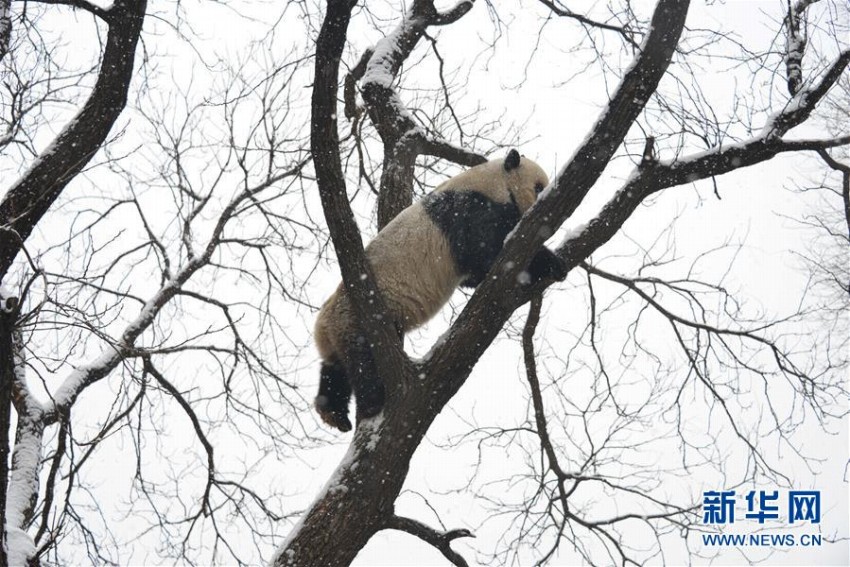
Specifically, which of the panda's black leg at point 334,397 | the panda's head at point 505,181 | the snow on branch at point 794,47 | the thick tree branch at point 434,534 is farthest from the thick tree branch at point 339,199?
the snow on branch at point 794,47

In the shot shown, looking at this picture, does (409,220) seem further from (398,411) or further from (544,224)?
(398,411)

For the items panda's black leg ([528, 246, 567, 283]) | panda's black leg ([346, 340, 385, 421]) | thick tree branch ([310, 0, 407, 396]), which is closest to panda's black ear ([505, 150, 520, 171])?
panda's black leg ([528, 246, 567, 283])

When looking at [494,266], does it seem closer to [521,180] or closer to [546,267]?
[546,267]

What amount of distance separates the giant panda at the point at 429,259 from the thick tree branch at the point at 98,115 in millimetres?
1914

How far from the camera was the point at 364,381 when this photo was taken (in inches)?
173

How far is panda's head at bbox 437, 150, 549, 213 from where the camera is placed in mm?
5668

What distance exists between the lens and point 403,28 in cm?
650

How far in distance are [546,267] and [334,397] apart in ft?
5.39

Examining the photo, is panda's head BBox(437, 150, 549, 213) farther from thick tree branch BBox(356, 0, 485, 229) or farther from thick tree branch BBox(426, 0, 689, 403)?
thick tree branch BBox(426, 0, 689, 403)

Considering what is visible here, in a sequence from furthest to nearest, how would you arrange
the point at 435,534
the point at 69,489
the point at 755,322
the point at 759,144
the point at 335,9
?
1. the point at 755,322
2. the point at 69,489
3. the point at 759,144
4. the point at 435,534
5. the point at 335,9

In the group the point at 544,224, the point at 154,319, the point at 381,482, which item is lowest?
the point at 381,482

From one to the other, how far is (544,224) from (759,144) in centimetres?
151

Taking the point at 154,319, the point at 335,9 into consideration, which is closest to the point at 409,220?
the point at 335,9

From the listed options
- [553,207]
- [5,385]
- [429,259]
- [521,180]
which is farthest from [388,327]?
[521,180]
